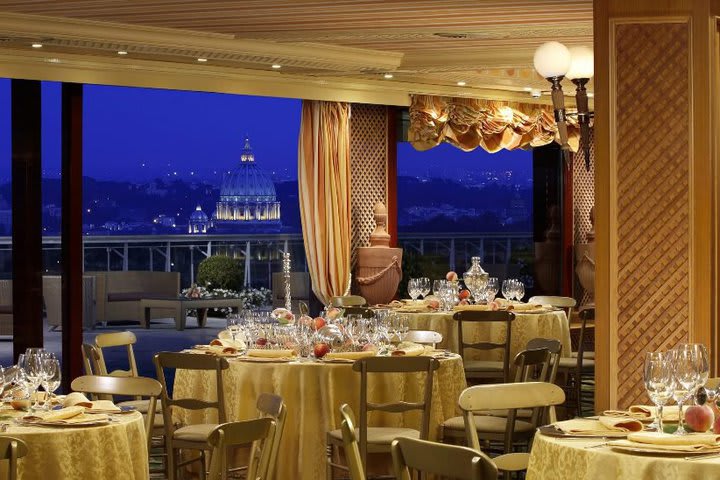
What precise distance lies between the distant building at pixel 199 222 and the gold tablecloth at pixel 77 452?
881 cm

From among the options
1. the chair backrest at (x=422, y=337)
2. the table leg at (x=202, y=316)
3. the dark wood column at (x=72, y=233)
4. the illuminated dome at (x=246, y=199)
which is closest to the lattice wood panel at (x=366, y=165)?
the illuminated dome at (x=246, y=199)

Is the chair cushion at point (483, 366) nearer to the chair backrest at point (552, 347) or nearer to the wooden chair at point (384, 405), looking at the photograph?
the chair backrest at point (552, 347)

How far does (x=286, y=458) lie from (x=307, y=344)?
0.66 meters

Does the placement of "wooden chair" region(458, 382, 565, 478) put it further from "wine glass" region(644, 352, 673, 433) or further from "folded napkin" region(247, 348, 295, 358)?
"folded napkin" region(247, 348, 295, 358)

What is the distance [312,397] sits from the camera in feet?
21.9

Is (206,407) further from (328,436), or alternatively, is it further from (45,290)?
(45,290)

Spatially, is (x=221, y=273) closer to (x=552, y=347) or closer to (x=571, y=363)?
(x=571, y=363)

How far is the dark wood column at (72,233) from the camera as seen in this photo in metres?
10.2

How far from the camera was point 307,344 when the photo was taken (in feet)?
22.9

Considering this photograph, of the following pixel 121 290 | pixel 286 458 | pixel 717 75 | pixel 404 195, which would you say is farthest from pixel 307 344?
pixel 404 195

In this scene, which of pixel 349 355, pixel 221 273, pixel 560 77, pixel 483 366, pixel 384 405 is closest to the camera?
pixel 384 405

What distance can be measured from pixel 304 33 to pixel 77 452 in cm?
523

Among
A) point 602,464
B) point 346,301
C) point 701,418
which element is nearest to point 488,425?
point 701,418

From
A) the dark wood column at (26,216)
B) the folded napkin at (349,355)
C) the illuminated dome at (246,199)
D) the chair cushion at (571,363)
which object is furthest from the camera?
the illuminated dome at (246,199)
